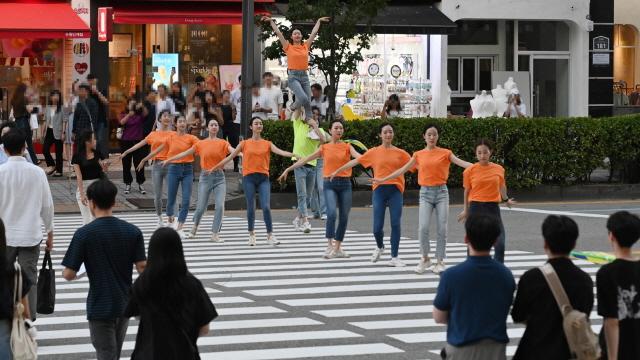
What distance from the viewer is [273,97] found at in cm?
3006

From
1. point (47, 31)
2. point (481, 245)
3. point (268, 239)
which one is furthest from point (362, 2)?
point (481, 245)

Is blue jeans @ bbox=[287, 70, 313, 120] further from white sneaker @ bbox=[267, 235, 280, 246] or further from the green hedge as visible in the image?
white sneaker @ bbox=[267, 235, 280, 246]

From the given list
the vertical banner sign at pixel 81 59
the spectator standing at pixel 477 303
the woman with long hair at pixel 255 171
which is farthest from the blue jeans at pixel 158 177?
the spectator standing at pixel 477 303

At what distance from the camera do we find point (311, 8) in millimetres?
28828

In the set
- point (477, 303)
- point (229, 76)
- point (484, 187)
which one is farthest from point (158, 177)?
point (477, 303)

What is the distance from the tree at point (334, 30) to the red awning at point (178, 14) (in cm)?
348

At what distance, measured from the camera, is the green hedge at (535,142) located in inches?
1061

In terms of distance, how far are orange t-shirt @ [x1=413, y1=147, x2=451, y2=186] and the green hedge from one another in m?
10.1

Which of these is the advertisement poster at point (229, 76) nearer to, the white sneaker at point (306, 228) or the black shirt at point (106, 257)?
the white sneaker at point (306, 228)

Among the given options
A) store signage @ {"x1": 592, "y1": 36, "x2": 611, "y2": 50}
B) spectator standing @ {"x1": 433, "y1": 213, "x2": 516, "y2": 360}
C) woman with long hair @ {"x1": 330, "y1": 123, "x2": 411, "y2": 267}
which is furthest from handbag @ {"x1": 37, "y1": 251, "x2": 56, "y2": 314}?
store signage @ {"x1": 592, "y1": 36, "x2": 611, "y2": 50}

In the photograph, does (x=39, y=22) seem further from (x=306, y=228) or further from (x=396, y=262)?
(x=396, y=262)

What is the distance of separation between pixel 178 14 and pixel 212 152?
13553mm

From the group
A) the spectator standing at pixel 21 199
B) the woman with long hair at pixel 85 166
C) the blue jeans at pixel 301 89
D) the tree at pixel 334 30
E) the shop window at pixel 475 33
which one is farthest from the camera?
the shop window at pixel 475 33

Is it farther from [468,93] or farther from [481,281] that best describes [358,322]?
[468,93]
